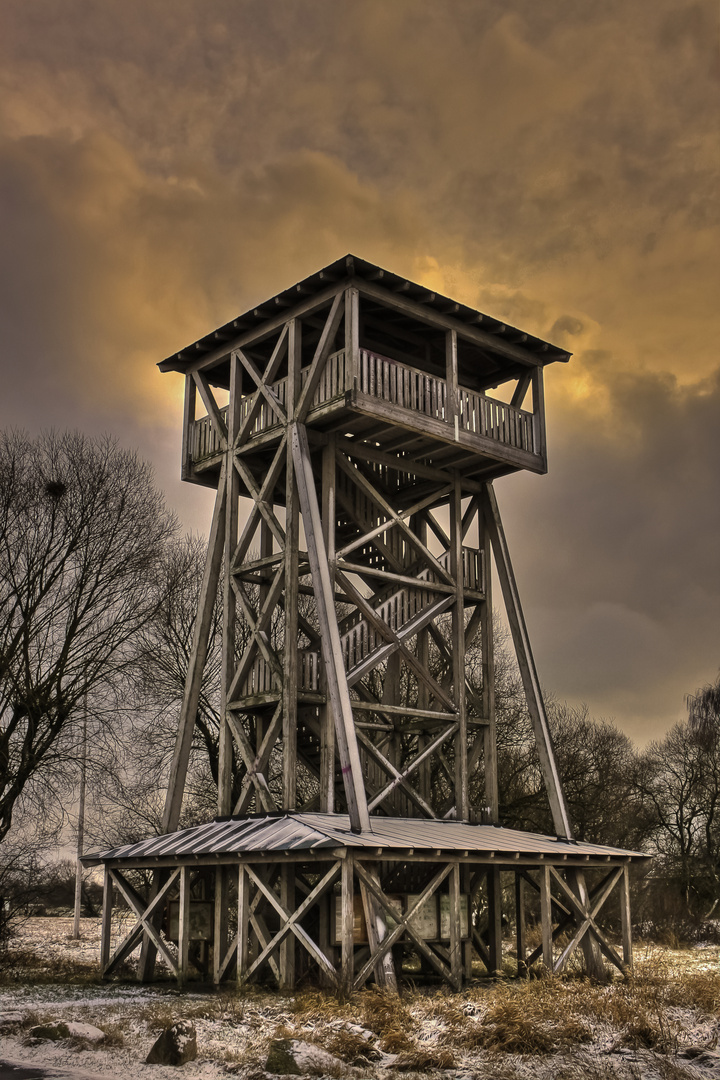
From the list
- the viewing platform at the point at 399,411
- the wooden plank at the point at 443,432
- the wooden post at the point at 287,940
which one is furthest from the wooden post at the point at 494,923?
the viewing platform at the point at 399,411

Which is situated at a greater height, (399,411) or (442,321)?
(442,321)

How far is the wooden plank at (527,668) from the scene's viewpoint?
74.7 ft

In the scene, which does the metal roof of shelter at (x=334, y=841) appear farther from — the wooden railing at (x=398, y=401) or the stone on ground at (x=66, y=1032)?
the wooden railing at (x=398, y=401)

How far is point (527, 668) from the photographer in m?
23.8

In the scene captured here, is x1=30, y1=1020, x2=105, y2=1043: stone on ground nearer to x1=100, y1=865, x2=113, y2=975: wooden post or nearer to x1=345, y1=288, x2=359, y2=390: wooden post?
x1=100, y1=865, x2=113, y2=975: wooden post

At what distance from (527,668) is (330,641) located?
19.6 ft

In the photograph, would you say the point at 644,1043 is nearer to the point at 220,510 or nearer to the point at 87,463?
the point at 220,510

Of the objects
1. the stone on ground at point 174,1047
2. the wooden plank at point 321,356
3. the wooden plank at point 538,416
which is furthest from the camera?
the wooden plank at point 538,416

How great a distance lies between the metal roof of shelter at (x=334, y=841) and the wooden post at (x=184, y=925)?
0.35 metres

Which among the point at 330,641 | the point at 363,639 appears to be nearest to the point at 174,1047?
the point at 330,641

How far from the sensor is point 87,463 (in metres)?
27.0

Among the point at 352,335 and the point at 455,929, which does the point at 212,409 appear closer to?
the point at 352,335

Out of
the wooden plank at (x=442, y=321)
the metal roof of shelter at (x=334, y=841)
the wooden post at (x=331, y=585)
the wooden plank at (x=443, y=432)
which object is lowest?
the metal roof of shelter at (x=334, y=841)

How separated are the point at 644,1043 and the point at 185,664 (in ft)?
67.9
